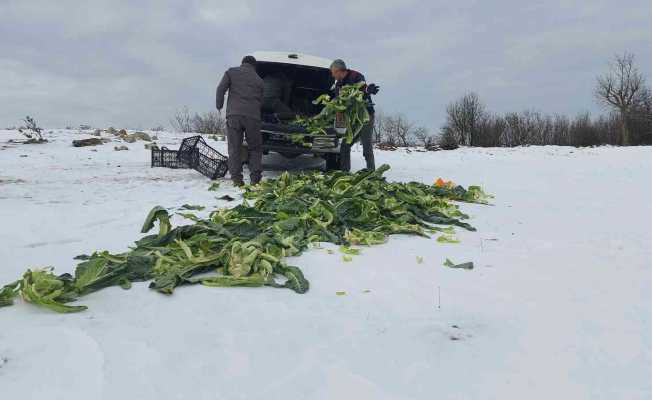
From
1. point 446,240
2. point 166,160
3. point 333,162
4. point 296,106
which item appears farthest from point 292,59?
point 446,240

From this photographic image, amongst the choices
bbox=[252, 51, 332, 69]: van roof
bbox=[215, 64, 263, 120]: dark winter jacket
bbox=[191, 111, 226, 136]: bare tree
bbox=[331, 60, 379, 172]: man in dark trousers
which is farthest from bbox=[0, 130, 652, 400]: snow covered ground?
bbox=[191, 111, 226, 136]: bare tree

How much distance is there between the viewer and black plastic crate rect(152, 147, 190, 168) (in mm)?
9167

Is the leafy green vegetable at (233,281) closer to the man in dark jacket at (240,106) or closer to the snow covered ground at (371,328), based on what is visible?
the snow covered ground at (371,328)

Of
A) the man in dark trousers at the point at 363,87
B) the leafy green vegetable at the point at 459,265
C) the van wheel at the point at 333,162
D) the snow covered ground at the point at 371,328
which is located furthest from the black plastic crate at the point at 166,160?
the leafy green vegetable at the point at 459,265

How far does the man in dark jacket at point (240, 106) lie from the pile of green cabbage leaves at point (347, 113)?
0.88m

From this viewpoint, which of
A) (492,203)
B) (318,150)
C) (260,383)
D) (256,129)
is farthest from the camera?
(318,150)

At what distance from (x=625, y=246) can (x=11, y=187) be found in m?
7.58

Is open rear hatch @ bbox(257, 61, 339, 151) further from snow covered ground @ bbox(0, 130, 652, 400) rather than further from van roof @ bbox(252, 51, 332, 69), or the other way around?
snow covered ground @ bbox(0, 130, 652, 400)

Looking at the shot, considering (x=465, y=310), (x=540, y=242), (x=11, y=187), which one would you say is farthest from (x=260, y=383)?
(x=11, y=187)

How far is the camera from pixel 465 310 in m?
2.44

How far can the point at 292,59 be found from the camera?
8047 mm

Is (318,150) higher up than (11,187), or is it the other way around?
(318,150)

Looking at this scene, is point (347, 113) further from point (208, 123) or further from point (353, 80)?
→ point (208, 123)

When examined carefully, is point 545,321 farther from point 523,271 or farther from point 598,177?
point 598,177
